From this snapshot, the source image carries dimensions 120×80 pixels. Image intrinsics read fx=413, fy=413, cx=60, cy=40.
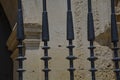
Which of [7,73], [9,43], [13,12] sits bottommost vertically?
[7,73]

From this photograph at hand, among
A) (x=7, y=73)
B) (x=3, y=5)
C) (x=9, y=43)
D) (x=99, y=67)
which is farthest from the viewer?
(x=7, y=73)

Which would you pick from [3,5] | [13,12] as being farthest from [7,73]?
[13,12]

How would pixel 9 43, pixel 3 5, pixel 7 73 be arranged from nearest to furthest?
pixel 9 43 → pixel 3 5 → pixel 7 73

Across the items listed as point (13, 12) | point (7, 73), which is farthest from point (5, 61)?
point (13, 12)

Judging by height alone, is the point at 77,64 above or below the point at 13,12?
below

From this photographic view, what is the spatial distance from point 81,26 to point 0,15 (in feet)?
6.63

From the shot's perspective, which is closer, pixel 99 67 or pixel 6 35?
pixel 99 67

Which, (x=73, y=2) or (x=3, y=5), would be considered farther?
(x=3, y=5)

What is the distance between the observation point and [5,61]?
4.94 metres

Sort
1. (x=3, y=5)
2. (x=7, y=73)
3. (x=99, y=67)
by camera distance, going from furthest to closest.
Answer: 1. (x=7, y=73)
2. (x=3, y=5)
3. (x=99, y=67)

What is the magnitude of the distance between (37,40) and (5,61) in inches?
72.5

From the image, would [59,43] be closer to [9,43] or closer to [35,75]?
[35,75]

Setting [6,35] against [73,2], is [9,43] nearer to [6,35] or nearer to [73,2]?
[73,2]

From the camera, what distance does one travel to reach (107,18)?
3211mm
